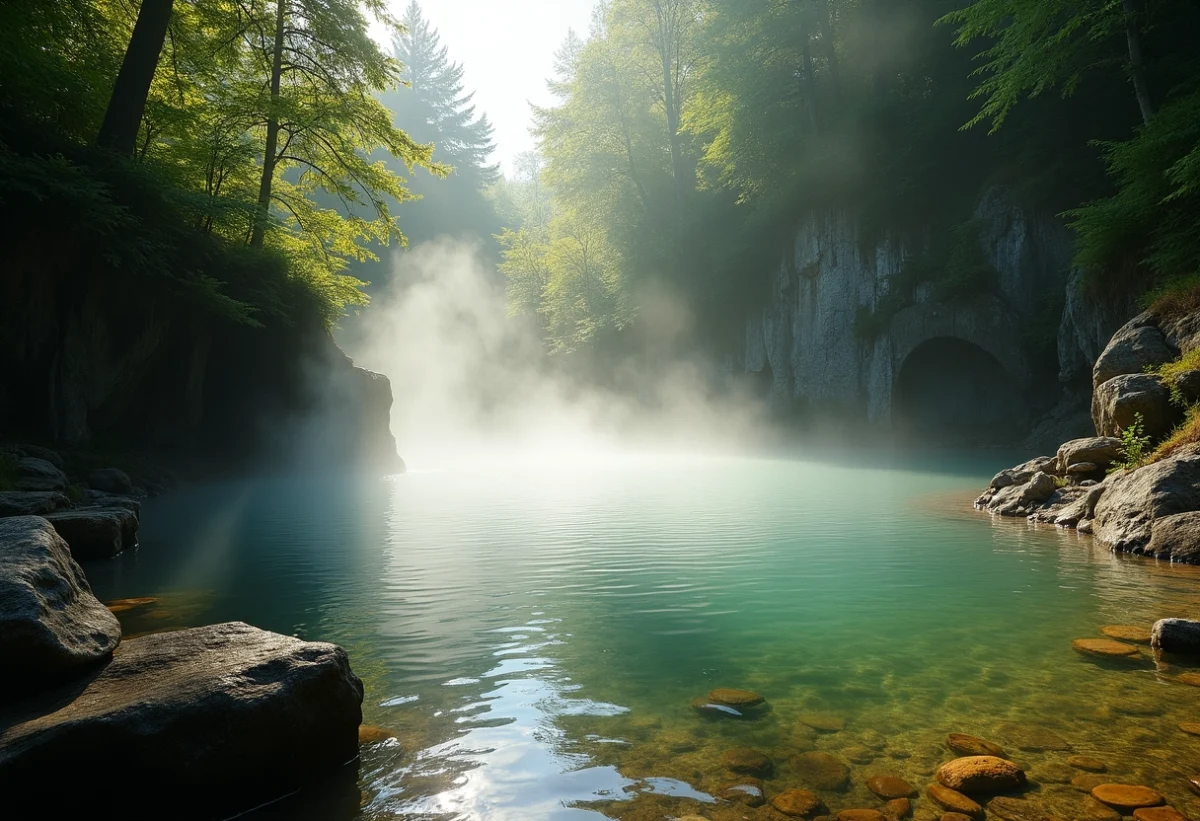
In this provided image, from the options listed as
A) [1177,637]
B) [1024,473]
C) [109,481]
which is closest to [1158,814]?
[1177,637]

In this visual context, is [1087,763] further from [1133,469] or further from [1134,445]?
[1134,445]

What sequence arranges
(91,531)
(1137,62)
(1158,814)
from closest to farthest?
(1158,814) → (91,531) → (1137,62)

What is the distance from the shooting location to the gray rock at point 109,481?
12.5 metres

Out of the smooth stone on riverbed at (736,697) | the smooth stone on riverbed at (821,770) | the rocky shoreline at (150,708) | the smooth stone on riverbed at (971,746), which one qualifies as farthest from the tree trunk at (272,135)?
the smooth stone on riverbed at (971,746)

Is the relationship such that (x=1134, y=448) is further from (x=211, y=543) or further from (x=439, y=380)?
(x=439, y=380)

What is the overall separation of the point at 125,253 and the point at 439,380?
115ft

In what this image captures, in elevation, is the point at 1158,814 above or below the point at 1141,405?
below

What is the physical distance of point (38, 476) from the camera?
1023 cm

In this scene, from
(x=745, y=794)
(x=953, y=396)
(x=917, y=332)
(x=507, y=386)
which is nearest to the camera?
(x=745, y=794)

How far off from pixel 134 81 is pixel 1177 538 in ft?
58.4

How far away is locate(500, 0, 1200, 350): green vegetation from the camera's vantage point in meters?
14.6

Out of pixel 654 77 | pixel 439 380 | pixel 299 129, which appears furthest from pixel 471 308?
pixel 299 129

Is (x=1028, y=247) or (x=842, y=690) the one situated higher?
(x=1028, y=247)

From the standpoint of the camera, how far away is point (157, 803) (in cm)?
269
